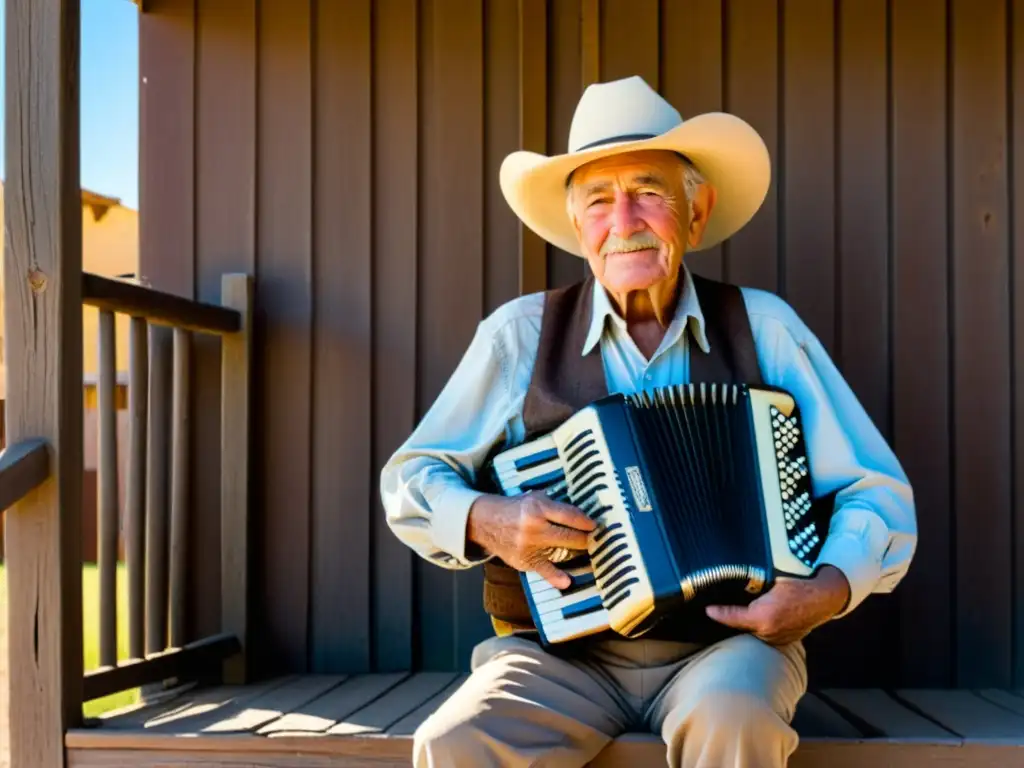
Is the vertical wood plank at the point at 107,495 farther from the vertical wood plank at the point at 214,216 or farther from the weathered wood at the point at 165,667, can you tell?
the vertical wood plank at the point at 214,216

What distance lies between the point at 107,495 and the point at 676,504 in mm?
1447

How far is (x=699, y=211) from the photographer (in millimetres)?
2459

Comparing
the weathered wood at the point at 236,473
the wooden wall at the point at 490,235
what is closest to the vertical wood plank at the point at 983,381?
the wooden wall at the point at 490,235

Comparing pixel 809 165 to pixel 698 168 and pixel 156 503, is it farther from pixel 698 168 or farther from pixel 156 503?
pixel 156 503

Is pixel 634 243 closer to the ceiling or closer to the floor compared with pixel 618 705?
closer to the ceiling

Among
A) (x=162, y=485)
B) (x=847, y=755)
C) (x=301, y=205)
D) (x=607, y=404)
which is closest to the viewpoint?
(x=607, y=404)

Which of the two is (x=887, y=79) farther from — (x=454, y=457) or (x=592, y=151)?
(x=454, y=457)

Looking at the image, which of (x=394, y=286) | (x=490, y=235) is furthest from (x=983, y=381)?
(x=394, y=286)

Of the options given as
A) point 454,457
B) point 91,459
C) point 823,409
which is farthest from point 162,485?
point 91,459

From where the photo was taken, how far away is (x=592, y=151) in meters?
2.28

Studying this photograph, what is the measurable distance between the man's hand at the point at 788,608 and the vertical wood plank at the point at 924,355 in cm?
115

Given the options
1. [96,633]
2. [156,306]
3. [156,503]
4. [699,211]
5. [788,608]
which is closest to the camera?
[788,608]

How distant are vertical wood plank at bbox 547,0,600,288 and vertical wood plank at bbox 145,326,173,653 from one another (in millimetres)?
1101

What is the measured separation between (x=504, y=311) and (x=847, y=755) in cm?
117
